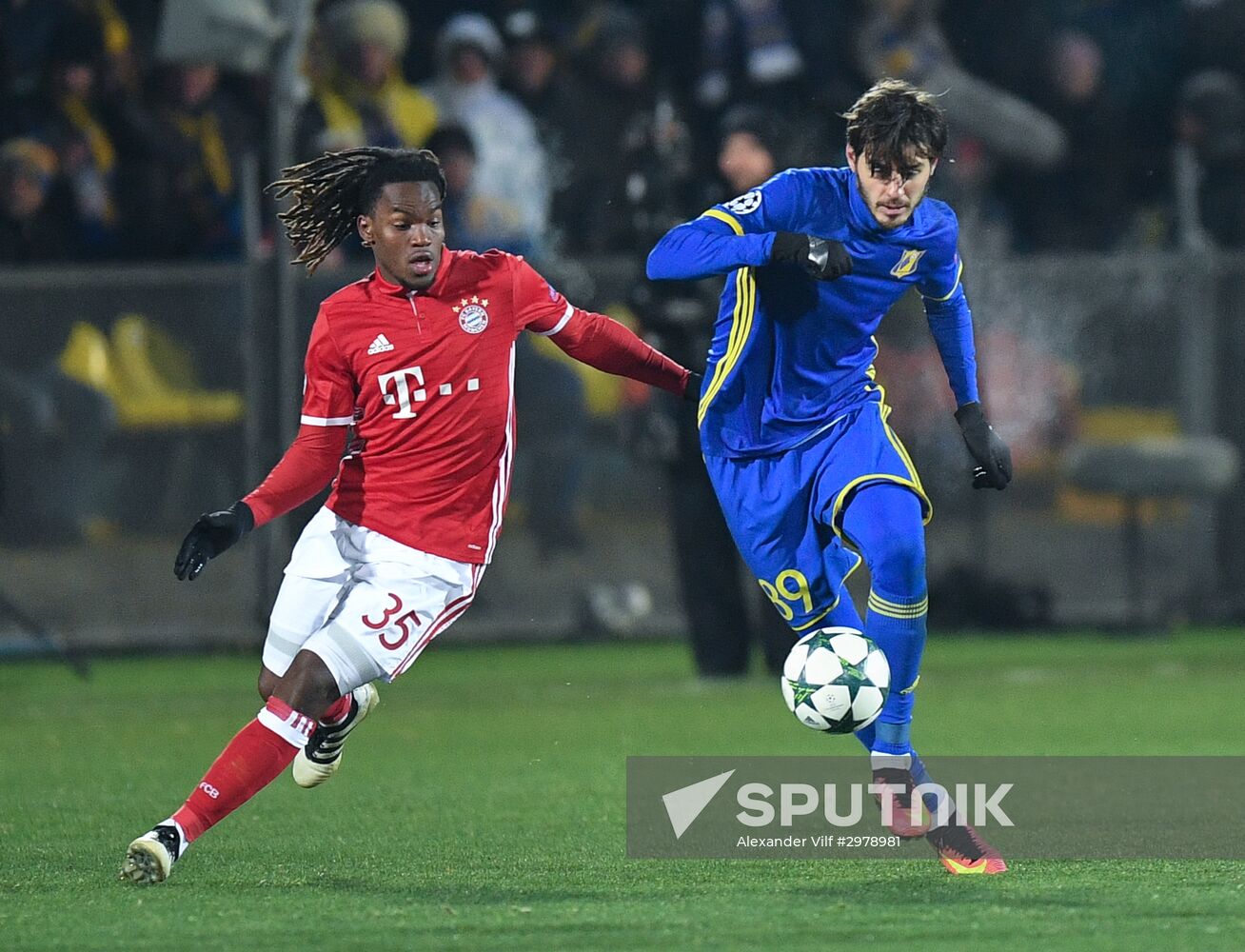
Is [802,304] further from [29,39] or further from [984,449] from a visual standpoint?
[29,39]

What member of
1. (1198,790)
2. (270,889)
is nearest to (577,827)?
(270,889)

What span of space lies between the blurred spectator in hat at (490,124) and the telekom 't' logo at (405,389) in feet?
24.5

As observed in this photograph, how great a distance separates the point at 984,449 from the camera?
676cm

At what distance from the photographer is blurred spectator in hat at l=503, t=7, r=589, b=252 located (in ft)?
47.0

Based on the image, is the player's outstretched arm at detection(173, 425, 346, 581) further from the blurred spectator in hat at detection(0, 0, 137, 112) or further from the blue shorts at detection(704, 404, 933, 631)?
the blurred spectator in hat at detection(0, 0, 137, 112)

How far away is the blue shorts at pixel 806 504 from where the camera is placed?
21.8 feet

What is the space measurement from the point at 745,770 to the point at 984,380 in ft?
19.7

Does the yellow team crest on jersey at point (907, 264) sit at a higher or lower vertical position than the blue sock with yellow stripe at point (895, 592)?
higher

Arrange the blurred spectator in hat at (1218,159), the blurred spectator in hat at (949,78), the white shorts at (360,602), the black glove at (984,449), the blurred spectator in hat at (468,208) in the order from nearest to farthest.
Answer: the white shorts at (360,602)
the black glove at (984,449)
the blurred spectator in hat at (468,208)
the blurred spectator in hat at (949,78)
the blurred spectator in hat at (1218,159)

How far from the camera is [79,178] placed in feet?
44.5

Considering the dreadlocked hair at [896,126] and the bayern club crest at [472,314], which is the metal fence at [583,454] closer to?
the bayern club crest at [472,314]

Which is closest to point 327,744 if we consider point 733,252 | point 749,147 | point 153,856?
point 153,856

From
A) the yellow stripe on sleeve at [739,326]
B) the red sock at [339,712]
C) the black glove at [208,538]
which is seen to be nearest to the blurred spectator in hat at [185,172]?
the red sock at [339,712]

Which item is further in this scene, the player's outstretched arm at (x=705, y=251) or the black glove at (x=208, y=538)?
the player's outstretched arm at (x=705, y=251)
